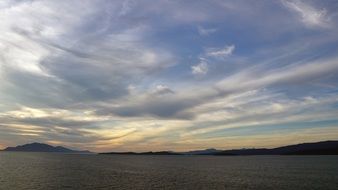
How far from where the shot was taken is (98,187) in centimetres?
8088

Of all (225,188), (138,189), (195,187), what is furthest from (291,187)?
(138,189)

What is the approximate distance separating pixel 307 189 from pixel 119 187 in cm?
4571

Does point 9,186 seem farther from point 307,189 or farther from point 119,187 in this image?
point 307,189

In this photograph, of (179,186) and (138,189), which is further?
(179,186)

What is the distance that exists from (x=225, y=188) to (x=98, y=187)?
3123 cm

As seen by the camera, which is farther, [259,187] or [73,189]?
[259,187]

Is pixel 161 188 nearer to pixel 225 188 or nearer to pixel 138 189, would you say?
pixel 138 189

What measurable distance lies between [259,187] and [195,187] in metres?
16.3

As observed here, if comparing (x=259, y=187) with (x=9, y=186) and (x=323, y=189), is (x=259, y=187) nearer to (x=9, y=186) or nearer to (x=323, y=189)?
(x=323, y=189)

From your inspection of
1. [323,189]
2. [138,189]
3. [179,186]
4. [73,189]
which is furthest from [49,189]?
[323,189]

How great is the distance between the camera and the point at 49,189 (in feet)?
245

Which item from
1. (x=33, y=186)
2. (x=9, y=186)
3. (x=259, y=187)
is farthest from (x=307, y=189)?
(x=9, y=186)

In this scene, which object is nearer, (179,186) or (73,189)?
(73,189)

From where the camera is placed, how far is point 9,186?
259 ft
